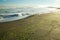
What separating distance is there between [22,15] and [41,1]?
51 cm

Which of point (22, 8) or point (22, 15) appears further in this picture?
point (22, 8)

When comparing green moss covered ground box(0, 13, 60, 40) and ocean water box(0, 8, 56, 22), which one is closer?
green moss covered ground box(0, 13, 60, 40)

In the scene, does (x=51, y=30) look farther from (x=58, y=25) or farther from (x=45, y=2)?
(x=45, y=2)

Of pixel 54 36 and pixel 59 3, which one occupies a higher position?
pixel 59 3

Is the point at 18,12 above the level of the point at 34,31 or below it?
above

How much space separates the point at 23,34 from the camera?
7.14 ft

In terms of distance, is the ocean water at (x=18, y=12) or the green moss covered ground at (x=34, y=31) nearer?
the green moss covered ground at (x=34, y=31)

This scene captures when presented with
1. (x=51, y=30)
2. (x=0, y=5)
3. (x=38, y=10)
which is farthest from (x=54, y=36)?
(x=0, y=5)

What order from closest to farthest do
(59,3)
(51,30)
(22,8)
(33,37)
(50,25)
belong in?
(33,37) → (51,30) → (50,25) → (59,3) → (22,8)

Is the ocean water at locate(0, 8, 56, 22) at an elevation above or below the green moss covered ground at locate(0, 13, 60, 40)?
above

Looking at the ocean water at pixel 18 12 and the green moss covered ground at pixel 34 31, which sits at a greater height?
the ocean water at pixel 18 12

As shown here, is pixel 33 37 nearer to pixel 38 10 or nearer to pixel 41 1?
pixel 38 10

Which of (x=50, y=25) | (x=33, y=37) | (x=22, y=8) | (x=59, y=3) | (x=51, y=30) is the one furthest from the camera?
(x=22, y=8)

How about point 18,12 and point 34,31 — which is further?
point 18,12
